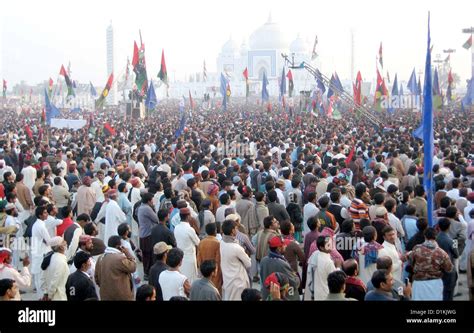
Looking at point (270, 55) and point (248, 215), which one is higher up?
point (270, 55)

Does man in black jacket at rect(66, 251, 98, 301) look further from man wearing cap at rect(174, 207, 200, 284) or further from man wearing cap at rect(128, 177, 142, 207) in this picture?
man wearing cap at rect(128, 177, 142, 207)

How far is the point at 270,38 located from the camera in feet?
309

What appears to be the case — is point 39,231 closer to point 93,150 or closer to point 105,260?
point 105,260

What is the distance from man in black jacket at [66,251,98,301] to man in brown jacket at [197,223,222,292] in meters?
1.16

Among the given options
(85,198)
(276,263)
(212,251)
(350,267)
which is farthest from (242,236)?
(85,198)

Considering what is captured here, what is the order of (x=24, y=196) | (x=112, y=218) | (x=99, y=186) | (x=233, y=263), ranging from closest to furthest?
(x=233, y=263)
(x=112, y=218)
(x=24, y=196)
(x=99, y=186)

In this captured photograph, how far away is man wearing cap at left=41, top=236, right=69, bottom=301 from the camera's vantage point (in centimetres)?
565

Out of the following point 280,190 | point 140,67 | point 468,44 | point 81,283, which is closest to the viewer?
point 81,283

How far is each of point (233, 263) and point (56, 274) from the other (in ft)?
4.90

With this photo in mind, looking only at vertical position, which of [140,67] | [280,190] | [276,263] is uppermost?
[140,67]

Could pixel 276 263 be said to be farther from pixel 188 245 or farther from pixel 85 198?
pixel 85 198

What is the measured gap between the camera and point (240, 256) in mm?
5969
